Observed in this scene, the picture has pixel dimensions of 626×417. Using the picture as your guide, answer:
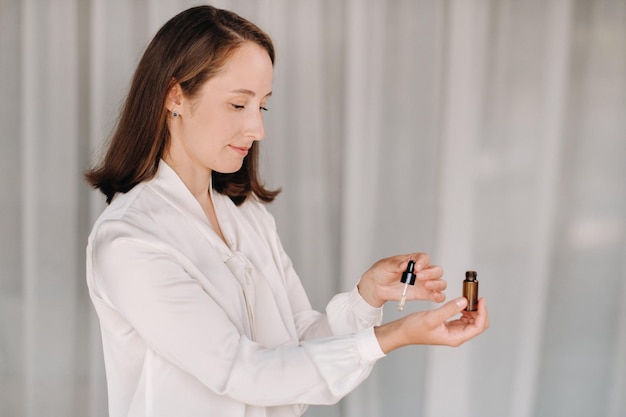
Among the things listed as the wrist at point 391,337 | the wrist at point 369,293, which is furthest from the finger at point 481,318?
the wrist at point 369,293

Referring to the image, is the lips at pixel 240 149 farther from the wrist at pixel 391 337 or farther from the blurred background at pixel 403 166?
the blurred background at pixel 403 166

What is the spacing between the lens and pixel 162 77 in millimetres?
1685

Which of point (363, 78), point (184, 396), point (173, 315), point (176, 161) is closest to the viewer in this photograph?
point (173, 315)

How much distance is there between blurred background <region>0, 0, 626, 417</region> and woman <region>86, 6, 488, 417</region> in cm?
96

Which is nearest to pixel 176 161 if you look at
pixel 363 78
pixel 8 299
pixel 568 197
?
pixel 363 78

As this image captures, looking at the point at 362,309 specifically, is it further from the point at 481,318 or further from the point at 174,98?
the point at 174,98

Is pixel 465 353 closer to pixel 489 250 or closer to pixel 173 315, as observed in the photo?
pixel 489 250

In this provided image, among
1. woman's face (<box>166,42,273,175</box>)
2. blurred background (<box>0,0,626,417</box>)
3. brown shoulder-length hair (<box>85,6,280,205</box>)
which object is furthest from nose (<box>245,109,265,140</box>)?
blurred background (<box>0,0,626,417</box>)

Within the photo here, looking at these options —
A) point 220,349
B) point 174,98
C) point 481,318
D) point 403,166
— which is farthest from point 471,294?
point 403,166

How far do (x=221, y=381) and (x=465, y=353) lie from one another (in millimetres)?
1492

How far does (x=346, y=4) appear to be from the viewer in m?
2.81

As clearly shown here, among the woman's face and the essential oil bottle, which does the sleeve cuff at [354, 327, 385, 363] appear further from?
the woman's face

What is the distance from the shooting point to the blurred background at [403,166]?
9.11 feet

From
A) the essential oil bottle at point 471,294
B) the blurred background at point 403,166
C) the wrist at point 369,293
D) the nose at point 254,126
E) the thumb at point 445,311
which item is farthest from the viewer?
the blurred background at point 403,166
